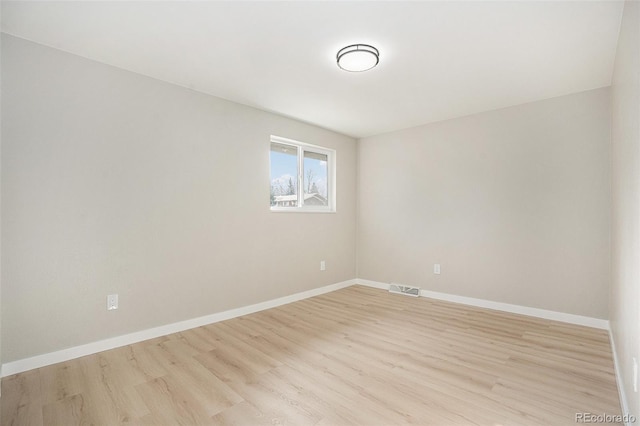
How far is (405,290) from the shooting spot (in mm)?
4336

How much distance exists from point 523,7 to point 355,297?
347cm

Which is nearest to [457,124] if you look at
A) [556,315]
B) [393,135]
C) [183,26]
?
[393,135]

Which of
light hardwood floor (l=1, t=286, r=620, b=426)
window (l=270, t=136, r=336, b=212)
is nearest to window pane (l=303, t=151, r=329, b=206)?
window (l=270, t=136, r=336, b=212)

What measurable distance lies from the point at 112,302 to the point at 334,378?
6.35 ft

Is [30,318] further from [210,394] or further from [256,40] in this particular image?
[256,40]

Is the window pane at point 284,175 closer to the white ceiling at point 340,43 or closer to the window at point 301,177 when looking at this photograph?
the window at point 301,177

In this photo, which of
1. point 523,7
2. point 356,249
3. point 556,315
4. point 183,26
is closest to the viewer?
point 523,7

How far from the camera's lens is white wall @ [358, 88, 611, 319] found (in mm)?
3066

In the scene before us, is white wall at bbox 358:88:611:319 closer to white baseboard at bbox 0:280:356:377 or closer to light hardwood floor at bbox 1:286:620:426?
light hardwood floor at bbox 1:286:620:426

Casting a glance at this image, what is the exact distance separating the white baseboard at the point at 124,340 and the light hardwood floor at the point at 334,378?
0.07m

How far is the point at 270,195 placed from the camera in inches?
150

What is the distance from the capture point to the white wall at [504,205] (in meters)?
3.07

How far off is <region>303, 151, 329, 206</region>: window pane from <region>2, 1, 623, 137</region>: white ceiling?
1.28 metres

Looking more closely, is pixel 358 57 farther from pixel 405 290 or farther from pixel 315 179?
pixel 405 290
